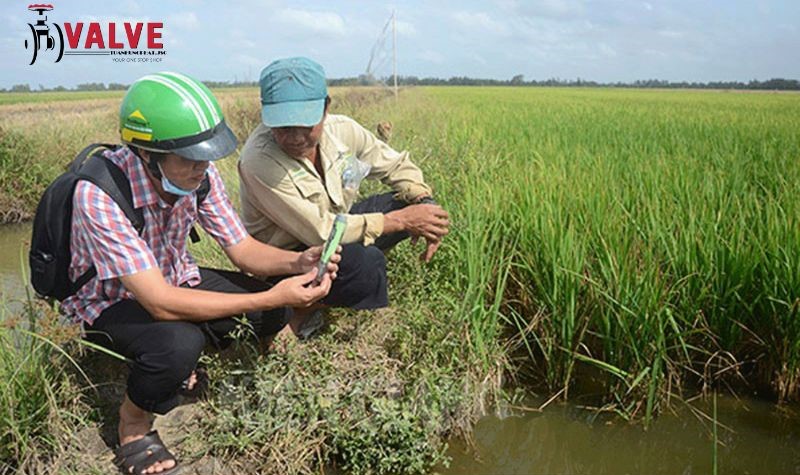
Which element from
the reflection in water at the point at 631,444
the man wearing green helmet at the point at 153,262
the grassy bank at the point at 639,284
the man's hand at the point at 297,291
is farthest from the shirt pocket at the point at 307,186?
the reflection in water at the point at 631,444

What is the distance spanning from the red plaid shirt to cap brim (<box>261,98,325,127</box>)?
0.30m

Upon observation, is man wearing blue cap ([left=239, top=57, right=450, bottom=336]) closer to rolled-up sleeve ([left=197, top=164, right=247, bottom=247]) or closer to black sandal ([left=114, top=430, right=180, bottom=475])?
rolled-up sleeve ([left=197, top=164, right=247, bottom=247])

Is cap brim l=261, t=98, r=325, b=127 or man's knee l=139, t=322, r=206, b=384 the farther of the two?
cap brim l=261, t=98, r=325, b=127

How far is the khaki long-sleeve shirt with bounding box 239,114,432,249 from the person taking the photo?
234 centimetres

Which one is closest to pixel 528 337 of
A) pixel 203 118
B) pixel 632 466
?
pixel 632 466

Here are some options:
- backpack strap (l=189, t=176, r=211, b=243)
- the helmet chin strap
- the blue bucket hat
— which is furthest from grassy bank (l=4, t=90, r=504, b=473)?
the blue bucket hat

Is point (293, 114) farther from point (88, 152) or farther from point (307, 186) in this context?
point (88, 152)

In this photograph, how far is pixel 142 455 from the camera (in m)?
1.95

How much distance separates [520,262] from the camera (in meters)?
2.92

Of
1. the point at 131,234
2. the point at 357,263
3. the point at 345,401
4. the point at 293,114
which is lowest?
the point at 345,401

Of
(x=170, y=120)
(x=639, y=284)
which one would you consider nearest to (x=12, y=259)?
(x=170, y=120)

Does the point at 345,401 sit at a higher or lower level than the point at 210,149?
lower

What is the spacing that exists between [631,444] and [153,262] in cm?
184

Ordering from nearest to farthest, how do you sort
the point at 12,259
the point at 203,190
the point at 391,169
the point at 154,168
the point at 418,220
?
the point at 154,168 < the point at 203,190 < the point at 418,220 < the point at 391,169 < the point at 12,259
